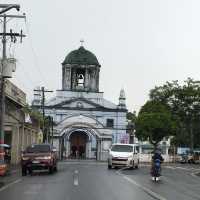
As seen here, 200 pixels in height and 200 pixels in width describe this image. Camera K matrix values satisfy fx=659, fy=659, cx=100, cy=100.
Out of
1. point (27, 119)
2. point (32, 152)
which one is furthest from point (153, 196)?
point (27, 119)

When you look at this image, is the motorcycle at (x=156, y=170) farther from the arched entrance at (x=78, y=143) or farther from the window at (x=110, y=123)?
the window at (x=110, y=123)

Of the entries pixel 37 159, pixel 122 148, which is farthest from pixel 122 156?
pixel 37 159

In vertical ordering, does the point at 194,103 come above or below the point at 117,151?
above

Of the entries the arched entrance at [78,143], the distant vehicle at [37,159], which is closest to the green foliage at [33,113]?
the distant vehicle at [37,159]

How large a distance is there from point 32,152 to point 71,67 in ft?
235

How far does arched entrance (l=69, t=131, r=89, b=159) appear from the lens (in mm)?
109375

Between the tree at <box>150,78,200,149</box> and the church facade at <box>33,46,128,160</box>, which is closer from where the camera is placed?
the tree at <box>150,78,200,149</box>

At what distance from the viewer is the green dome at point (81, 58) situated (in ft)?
355

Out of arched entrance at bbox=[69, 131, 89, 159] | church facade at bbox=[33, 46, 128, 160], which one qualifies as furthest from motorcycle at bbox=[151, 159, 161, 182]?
arched entrance at bbox=[69, 131, 89, 159]

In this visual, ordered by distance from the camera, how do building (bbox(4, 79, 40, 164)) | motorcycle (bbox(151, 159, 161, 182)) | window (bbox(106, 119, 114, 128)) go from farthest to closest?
window (bbox(106, 119, 114, 128)) → building (bbox(4, 79, 40, 164)) → motorcycle (bbox(151, 159, 161, 182))

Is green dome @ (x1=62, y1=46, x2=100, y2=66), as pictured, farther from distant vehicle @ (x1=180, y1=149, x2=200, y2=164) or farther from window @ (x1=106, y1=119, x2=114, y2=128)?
distant vehicle @ (x1=180, y1=149, x2=200, y2=164)

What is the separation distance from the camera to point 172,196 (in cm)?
2141

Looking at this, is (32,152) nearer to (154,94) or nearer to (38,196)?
(38,196)

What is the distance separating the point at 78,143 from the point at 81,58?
14.2 metres
